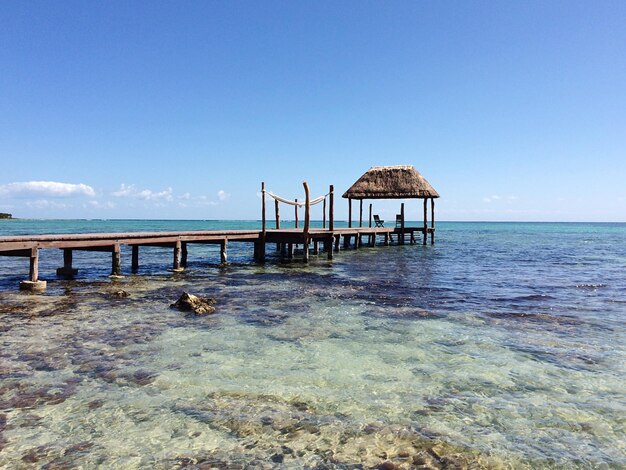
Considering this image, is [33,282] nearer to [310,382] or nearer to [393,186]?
[310,382]

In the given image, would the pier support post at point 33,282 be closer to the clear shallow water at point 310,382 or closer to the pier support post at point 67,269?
the clear shallow water at point 310,382

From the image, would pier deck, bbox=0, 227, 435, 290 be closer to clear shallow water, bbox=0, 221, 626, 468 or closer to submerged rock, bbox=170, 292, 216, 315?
clear shallow water, bbox=0, 221, 626, 468

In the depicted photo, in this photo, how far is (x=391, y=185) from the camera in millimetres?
32531

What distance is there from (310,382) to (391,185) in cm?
2793

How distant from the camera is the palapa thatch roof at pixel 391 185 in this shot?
32031 mm

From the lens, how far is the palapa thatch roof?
3203 cm

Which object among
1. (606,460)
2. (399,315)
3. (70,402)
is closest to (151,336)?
(70,402)

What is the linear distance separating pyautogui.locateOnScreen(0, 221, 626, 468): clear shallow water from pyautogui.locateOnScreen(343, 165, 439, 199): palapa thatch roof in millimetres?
20756

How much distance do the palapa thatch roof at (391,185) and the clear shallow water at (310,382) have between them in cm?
2076

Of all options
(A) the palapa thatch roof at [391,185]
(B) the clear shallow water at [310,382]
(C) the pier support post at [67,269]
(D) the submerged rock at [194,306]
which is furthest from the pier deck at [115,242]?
(A) the palapa thatch roof at [391,185]

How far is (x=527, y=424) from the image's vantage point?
184 inches

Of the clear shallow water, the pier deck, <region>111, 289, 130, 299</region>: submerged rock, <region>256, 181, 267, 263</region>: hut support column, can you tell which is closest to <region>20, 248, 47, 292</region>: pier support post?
the pier deck

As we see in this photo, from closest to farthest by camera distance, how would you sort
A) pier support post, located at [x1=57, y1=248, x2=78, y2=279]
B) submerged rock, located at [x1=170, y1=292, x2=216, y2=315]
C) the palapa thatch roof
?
submerged rock, located at [x1=170, y1=292, x2=216, y2=315], pier support post, located at [x1=57, y1=248, x2=78, y2=279], the palapa thatch roof

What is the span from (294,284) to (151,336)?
272 inches
